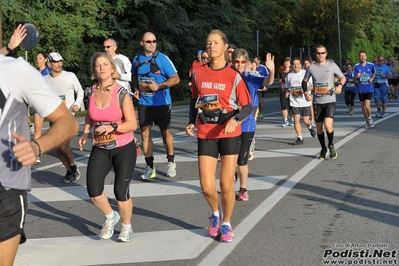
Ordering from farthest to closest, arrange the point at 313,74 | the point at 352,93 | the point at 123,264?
the point at 352,93 → the point at 313,74 → the point at 123,264

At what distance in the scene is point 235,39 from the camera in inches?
1832

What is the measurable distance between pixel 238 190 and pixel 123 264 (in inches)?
147

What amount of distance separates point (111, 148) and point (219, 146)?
0.97m

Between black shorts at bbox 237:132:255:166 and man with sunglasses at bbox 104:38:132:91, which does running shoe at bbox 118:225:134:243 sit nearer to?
black shorts at bbox 237:132:255:166

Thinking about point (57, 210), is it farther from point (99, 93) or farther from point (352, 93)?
point (352, 93)

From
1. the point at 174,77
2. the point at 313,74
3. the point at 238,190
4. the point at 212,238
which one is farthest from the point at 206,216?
the point at 313,74

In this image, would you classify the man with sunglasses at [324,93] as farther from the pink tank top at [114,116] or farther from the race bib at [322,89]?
the pink tank top at [114,116]

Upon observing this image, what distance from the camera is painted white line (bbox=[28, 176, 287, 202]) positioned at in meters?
9.95

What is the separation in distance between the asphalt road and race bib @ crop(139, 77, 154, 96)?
1.18 m

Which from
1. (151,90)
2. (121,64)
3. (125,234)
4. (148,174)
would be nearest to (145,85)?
(151,90)

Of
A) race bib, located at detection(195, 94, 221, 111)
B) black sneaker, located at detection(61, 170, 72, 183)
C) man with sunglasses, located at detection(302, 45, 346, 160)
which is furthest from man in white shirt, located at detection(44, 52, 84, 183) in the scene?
race bib, located at detection(195, 94, 221, 111)

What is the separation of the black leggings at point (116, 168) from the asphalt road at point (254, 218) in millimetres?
453

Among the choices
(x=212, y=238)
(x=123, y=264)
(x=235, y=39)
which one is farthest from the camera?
(x=235, y=39)

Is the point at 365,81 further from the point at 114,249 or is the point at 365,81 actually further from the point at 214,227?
the point at 114,249
